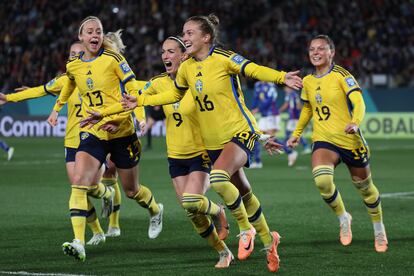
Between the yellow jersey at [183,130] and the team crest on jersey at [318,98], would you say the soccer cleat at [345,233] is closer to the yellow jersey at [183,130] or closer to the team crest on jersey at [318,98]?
the team crest on jersey at [318,98]

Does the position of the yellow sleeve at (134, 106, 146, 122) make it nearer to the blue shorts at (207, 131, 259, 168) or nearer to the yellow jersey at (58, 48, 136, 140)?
the yellow jersey at (58, 48, 136, 140)

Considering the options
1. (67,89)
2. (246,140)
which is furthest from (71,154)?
(246,140)

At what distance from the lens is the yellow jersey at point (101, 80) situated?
33.0 feet

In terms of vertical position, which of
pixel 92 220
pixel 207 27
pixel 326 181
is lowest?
pixel 92 220

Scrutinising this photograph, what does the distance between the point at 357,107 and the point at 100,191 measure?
3.21 m

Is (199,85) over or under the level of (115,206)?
over

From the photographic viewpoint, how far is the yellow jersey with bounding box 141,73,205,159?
9750 mm

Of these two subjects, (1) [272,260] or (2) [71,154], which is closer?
(1) [272,260]

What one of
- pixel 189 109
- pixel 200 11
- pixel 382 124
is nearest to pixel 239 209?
pixel 189 109

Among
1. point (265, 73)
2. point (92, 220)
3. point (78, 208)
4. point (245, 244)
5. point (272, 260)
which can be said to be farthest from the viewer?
point (92, 220)

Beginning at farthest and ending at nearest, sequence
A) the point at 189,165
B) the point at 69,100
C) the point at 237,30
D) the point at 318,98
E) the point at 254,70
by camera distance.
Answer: the point at 237,30 → the point at 69,100 → the point at 318,98 → the point at 189,165 → the point at 254,70

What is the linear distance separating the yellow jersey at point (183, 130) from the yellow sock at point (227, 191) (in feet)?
3.35

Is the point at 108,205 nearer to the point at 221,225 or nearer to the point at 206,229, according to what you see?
the point at 221,225

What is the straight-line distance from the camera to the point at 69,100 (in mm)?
11188
